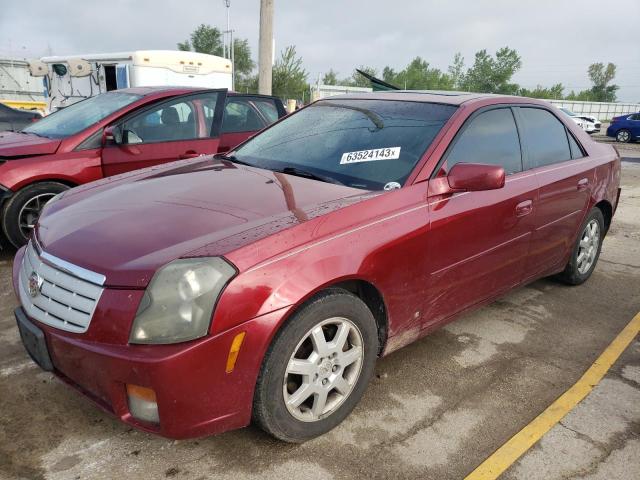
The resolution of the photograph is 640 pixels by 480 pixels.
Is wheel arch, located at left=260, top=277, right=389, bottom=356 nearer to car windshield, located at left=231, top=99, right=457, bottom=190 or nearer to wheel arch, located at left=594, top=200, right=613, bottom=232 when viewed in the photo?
car windshield, located at left=231, top=99, right=457, bottom=190

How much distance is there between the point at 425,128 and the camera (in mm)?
3033

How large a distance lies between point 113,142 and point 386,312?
11.6ft

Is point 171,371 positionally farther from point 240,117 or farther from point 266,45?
point 266,45

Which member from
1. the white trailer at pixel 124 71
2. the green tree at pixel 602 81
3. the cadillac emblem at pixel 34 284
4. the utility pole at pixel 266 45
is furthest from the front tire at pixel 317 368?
the green tree at pixel 602 81

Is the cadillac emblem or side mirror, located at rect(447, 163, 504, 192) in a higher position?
side mirror, located at rect(447, 163, 504, 192)

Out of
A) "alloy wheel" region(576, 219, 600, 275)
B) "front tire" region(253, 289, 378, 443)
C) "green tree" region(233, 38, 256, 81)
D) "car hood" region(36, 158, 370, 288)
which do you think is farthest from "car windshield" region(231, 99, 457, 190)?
"green tree" region(233, 38, 256, 81)

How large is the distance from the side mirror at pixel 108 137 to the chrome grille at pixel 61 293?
2.86 meters

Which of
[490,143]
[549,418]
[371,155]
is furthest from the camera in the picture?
[490,143]

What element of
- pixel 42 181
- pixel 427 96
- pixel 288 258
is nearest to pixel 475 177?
pixel 427 96

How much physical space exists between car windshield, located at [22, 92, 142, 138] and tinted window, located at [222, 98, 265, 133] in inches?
38.7

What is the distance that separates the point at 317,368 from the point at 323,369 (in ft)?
0.15

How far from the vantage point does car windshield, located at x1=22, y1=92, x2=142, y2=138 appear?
16.9 ft

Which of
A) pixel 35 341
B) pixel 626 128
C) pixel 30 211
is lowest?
pixel 626 128

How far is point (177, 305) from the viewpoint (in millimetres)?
1942
